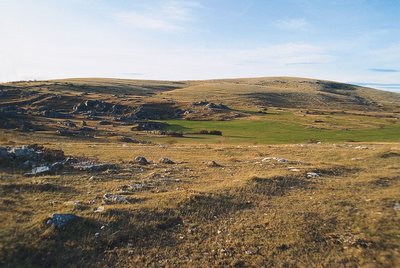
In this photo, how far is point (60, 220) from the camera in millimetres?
16625

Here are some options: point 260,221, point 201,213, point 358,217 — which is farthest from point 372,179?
point 201,213

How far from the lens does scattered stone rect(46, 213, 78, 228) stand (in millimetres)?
16406

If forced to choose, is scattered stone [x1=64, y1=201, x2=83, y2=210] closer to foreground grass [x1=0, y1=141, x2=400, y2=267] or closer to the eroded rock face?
foreground grass [x1=0, y1=141, x2=400, y2=267]

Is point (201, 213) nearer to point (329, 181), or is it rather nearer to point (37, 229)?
point (37, 229)

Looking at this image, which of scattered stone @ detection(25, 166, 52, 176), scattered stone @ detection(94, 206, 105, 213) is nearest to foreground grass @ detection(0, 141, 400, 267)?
scattered stone @ detection(94, 206, 105, 213)

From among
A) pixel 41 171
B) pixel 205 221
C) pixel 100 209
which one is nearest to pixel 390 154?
pixel 205 221

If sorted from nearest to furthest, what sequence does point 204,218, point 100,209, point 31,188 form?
point 100,209, point 204,218, point 31,188

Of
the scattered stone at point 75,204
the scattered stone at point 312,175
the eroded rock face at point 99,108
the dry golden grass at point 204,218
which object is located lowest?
the eroded rock face at point 99,108

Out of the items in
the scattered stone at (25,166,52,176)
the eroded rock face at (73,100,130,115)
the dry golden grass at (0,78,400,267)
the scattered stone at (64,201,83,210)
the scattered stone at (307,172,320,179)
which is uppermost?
the scattered stone at (25,166,52,176)

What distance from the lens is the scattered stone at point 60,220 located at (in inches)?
646

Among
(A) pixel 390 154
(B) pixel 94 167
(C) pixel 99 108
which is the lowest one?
(C) pixel 99 108

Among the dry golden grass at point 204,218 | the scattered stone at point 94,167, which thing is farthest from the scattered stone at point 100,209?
the scattered stone at point 94,167

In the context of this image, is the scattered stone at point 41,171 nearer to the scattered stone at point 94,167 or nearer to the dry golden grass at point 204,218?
the dry golden grass at point 204,218

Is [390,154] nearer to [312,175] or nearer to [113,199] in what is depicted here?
[312,175]
